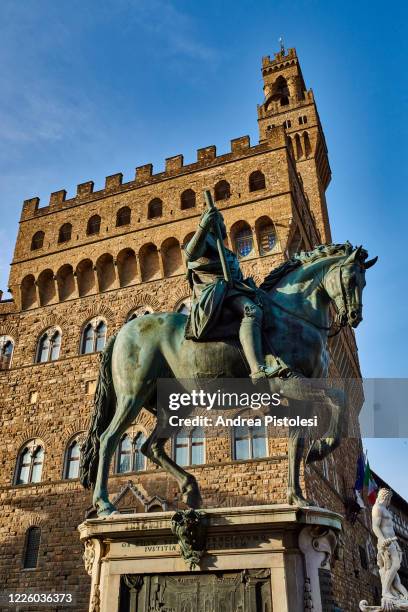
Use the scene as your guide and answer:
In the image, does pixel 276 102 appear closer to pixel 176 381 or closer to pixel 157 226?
pixel 157 226

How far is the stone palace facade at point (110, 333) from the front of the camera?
58.7 ft

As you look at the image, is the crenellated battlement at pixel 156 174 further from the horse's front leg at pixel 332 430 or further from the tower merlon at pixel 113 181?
the horse's front leg at pixel 332 430

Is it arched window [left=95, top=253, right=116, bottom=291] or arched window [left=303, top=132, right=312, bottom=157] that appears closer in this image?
arched window [left=95, top=253, right=116, bottom=291]

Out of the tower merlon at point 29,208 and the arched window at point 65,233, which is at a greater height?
the tower merlon at point 29,208

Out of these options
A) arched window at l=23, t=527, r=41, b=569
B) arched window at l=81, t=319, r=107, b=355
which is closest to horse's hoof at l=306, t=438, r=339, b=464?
arched window at l=23, t=527, r=41, b=569

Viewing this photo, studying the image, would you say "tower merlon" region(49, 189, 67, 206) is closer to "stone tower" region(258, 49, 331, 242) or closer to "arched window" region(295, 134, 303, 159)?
"stone tower" region(258, 49, 331, 242)

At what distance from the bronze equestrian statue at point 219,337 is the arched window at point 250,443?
39.2 feet

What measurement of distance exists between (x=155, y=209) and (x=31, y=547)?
1412 cm

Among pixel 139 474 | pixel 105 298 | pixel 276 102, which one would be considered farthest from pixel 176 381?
pixel 276 102

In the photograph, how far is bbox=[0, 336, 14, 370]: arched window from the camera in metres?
23.7

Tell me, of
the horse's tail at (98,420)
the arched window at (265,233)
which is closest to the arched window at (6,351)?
the arched window at (265,233)

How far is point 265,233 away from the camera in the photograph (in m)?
21.8

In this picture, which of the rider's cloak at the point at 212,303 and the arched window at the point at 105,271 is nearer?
the rider's cloak at the point at 212,303

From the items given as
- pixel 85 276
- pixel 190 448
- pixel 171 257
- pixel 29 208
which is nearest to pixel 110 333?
pixel 85 276
